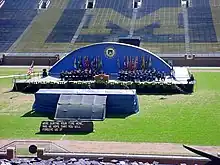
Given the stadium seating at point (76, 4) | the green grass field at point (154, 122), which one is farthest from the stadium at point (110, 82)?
the stadium seating at point (76, 4)

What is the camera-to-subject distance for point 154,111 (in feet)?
102

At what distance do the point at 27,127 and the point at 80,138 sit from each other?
12.2 feet

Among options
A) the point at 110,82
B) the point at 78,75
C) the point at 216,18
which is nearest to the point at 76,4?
the point at 216,18

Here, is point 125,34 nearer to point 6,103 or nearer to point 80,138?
point 6,103

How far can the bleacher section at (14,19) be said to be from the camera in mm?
66688

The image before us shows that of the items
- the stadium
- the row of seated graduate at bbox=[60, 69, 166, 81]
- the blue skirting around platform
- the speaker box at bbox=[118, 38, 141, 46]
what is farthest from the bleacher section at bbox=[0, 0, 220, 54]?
the blue skirting around platform

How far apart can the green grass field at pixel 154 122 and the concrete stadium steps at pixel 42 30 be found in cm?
2622

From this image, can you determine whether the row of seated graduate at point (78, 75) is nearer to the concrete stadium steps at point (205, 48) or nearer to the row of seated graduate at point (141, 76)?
the row of seated graduate at point (141, 76)

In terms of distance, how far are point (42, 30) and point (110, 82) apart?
33.4 m

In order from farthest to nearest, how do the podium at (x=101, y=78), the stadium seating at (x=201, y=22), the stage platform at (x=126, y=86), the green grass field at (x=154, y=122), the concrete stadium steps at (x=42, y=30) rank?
the stadium seating at (x=201, y=22) → the concrete stadium steps at (x=42, y=30) → the podium at (x=101, y=78) → the stage platform at (x=126, y=86) → the green grass field at (x=154, y=122)

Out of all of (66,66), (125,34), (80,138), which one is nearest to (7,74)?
(66,66)

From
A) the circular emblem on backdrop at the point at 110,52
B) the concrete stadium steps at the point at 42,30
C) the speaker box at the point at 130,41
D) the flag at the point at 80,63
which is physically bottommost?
the flag at the point at 80,63

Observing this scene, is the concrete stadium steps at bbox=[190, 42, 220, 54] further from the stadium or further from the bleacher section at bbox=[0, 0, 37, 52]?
the bleacher section at bbox=[0, 0, 37, 52]

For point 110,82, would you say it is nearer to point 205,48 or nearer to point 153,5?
point 205,48
